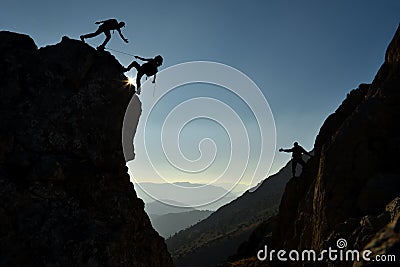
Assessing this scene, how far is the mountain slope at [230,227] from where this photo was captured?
5138cm

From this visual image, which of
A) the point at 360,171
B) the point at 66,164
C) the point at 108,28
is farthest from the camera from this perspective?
the point at 108,28

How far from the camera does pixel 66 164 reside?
45.5 ft

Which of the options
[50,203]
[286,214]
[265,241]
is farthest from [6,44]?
[265,241]

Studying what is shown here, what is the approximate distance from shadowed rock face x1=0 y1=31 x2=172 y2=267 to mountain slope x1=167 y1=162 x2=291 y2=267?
35.9 metres

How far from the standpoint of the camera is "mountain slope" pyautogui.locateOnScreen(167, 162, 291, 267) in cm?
5138

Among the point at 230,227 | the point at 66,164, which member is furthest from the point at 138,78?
the point at 230,227

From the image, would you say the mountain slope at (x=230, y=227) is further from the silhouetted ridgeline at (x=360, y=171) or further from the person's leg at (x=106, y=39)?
the person's leg at (x=106, y=39)

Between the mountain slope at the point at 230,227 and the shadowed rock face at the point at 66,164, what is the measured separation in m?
35.9

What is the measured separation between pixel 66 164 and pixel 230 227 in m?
71.8

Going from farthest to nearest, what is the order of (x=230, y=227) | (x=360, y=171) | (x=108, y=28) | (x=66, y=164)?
(x=230, y=227) < (x=108, y=28) < (x=66, y=164) < (x=360, y=171)

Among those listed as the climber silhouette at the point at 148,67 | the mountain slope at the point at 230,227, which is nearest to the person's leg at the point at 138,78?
the climber silhouette at the point at 148,67

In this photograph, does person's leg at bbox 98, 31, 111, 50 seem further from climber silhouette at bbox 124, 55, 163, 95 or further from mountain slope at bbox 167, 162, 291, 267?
mountain slope at bbox 167, 162, 291, 267

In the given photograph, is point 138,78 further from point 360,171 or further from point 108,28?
point 360,171

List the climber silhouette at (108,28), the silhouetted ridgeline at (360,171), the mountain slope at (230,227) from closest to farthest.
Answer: the silhouetted ridgeline at (360,171) < the climber silhouette at (108,28) < the mountain slope at (230,227)
